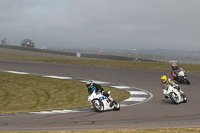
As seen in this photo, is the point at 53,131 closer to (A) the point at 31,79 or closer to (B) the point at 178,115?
(B) the point at 178,115

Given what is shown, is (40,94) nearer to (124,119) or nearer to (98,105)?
(98,105)

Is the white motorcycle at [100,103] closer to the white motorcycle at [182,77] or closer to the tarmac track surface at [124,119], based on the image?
the tarmac track surface at [124,119]

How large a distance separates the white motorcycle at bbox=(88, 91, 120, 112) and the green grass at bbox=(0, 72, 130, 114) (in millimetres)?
1647

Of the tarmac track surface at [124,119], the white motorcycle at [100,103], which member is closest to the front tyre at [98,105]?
the white motorcycle at [100,103]

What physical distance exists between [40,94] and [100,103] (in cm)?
696

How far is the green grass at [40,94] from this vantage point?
15654 millimetres

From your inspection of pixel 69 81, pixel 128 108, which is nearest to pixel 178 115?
pixel 128 108

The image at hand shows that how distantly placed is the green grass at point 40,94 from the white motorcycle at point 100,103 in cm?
165

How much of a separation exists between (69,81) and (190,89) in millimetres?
8859

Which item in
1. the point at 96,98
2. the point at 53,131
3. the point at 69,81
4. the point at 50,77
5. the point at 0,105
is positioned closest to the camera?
the point at 53,131

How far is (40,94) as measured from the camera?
19016mm

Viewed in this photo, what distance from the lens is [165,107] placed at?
1375 cm

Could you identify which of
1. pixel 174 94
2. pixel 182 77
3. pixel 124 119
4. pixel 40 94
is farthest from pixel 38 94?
pixel 182 77

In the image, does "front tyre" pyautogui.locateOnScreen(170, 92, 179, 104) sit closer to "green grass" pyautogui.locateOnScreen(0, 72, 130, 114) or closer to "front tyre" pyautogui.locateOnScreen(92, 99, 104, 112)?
"green grass" pyautogui.locateOnScreen(0, 72, 130, 114)
